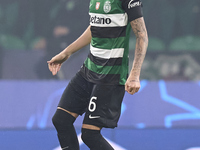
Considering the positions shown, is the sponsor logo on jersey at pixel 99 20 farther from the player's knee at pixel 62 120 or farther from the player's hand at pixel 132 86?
the player's knee at pixel 62 120

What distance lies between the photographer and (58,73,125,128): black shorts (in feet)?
10.2

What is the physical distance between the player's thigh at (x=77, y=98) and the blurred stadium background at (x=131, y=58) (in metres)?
1.42

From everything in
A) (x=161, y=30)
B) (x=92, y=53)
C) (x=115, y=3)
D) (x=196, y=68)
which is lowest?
(x=196, y=68)

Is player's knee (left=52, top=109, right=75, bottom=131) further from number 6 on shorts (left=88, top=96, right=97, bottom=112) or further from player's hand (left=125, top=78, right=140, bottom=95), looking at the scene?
player's hand (left=125, top=78, right=140, bottom=95)

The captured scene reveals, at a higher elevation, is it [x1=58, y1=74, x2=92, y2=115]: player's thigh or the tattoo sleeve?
the tattoo sleeve

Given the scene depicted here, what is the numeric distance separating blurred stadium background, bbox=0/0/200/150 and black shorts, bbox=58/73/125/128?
4.71 ft

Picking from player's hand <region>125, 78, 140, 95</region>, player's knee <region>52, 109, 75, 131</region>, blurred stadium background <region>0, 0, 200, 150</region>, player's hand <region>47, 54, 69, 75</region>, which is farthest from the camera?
blurred stadium background <region>0, 0, 200, 150</region>

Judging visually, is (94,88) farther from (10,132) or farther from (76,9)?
(76,9)

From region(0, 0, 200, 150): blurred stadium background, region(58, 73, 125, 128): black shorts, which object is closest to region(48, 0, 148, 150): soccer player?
region(58, 73, 125, 128): black shorts

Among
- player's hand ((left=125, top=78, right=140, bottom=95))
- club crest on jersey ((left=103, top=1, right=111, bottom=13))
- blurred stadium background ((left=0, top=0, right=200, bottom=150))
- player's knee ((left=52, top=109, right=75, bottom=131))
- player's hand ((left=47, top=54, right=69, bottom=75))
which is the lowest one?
blurred stadium background ((left=0, top=0, right=200, bottom=150))

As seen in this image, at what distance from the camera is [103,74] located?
316cm

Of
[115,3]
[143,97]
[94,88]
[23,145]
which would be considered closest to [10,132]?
[23,145]

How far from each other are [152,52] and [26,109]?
1.53m

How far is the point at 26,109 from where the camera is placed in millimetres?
4836
